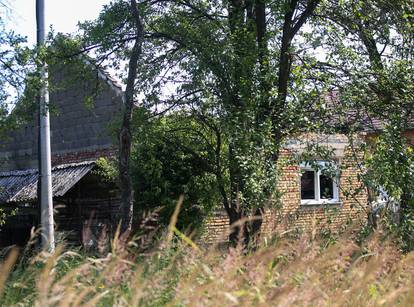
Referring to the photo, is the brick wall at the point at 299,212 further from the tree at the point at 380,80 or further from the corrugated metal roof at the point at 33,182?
the corrugated metal roof at the point at 33,182

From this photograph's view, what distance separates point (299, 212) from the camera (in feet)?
35.0

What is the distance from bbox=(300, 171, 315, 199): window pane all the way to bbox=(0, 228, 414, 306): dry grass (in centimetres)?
1449

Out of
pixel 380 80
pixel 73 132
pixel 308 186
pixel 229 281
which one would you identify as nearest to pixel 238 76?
pixel 380 80

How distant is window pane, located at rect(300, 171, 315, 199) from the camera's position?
756 inches

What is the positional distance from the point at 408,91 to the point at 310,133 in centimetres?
166

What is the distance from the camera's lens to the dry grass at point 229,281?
3.07 m

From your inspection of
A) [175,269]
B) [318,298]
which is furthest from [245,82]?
[318,298]

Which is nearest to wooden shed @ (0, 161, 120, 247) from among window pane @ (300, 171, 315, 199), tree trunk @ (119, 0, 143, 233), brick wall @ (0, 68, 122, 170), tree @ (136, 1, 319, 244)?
brick wall @ (0, 68, 122, 170)

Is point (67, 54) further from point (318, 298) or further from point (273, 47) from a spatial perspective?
point (318, 298)

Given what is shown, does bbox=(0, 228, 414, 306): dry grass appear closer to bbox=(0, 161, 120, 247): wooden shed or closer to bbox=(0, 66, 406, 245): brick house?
bbox=(0, 66, 406, 245): brick house

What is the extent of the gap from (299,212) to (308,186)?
28.8 feet

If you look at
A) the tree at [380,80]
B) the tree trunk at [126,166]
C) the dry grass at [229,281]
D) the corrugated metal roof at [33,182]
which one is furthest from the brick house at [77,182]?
the dry grass at [229,281]

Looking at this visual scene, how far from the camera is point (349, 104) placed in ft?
35.8

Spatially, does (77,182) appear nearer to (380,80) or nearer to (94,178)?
(94,178)
